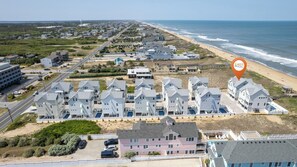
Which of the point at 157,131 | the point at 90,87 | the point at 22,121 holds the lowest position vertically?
the point at 22,121

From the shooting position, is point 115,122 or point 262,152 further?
point 115,122

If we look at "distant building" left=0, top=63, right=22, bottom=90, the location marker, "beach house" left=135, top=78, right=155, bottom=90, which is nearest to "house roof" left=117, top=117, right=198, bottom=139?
"beach house" left=135, top=78, right=155, bottom=90

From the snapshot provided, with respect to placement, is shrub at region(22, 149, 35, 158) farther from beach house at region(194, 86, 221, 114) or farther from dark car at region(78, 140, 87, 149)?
beach house at region(194, 86, 221, 114)

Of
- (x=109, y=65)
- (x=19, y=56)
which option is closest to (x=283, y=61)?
(x=109, y=65)

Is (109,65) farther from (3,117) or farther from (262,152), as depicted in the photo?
(262,152)

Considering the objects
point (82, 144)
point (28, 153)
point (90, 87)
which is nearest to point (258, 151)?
point (82, 144)

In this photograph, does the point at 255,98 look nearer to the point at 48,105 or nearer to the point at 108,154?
the point at 108,154
